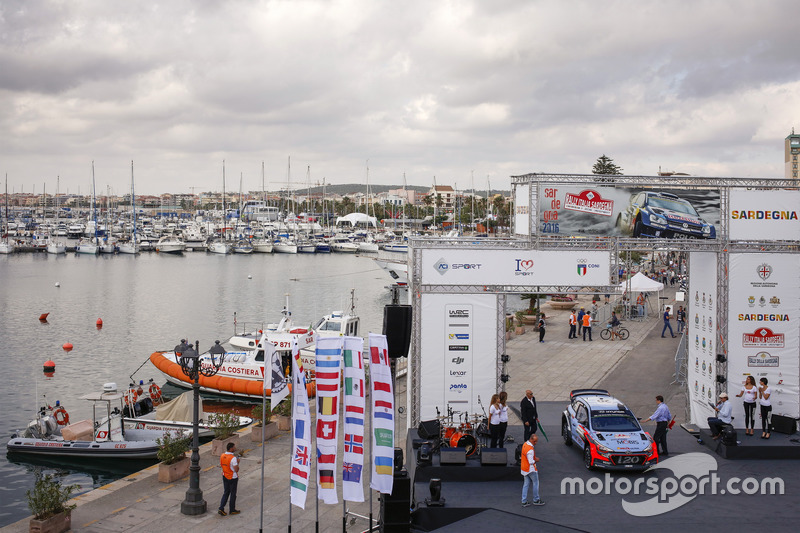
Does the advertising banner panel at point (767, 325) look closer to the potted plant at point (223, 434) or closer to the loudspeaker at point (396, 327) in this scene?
the loudspeaker at point (396, 327)

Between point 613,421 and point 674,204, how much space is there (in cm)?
647

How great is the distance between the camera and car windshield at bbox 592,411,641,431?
50.9 feet

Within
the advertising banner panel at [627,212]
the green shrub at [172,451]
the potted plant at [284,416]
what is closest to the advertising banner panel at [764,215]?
the advertising banner panel at [627,212]

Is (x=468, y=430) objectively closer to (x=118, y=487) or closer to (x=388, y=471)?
(x=388, y=471)

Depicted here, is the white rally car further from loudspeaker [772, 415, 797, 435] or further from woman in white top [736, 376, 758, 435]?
loudspeaker [772, 415, 797, 435]

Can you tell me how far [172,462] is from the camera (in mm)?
16844

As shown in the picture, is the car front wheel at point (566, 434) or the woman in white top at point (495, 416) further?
the car front wheel at point (566, 434)

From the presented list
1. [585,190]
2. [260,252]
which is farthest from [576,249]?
[260,252]

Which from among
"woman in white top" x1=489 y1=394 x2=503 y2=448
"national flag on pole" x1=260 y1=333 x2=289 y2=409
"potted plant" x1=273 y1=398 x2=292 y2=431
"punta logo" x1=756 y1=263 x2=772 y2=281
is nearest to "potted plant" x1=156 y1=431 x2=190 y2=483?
"potted plant" x1=273 y1=398 x2=292 y2=431

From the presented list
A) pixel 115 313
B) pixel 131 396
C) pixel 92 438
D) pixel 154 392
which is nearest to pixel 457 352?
pixel 92 438

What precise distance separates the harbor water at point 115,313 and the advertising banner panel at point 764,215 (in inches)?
765

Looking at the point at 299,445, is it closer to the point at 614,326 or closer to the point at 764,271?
the point at 764,271

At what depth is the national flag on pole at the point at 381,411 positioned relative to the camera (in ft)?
40.8

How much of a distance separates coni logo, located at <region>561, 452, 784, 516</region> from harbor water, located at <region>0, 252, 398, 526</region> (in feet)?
49.1
